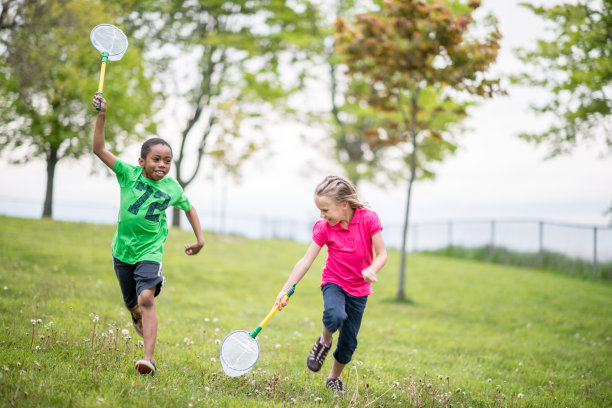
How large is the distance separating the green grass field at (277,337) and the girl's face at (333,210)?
163 centimetres

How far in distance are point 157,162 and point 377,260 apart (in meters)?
2.34

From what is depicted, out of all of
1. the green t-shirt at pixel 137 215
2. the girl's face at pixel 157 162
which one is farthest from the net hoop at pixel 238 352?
the girl's face at pixel 157 162

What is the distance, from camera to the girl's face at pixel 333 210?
4520mm

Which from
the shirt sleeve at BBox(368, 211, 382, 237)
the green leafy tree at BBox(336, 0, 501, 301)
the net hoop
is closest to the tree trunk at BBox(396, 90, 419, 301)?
the green leafy tree at BBox(336, 0, 501, 301)

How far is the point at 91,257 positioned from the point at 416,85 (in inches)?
413

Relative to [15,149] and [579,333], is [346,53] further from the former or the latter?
[15,149]

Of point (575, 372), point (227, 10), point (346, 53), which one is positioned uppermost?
point (227, 10)

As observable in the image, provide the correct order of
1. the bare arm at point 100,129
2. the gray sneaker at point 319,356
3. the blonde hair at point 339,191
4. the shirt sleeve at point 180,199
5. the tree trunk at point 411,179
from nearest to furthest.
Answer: the bare arm at point 100,129
the blonde hair at point 339,191
the gray sneaker at point 319,356
the shirt sleeve at point 180,199
the tree trunk at point 411,179

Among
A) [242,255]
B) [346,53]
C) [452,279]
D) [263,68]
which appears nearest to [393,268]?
[452,279]

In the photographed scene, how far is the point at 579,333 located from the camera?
962cm

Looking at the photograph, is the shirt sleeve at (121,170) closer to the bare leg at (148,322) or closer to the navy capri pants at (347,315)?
the bare leg at (148,322)

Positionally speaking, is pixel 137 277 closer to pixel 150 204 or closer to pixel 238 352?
pixel 150 204

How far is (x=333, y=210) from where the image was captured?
14.9 feet

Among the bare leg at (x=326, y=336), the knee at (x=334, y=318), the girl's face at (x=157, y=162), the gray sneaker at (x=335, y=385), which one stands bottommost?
the gray sneaker at (x=335, y=385)
